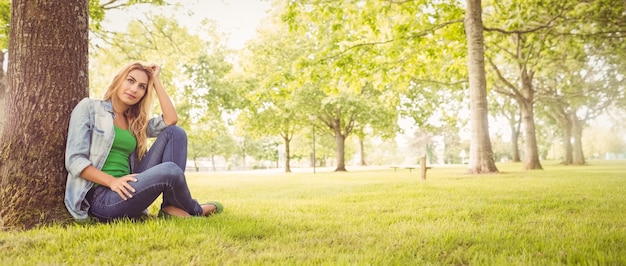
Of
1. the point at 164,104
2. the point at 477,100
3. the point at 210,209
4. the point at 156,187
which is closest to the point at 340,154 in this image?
the point at 477,100

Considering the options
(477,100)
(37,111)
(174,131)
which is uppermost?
(477,100)

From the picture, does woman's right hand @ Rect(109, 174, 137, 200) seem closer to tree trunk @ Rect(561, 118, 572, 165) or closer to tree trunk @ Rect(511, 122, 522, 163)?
tree trunk @ Rect(561, 118, 572, 165)

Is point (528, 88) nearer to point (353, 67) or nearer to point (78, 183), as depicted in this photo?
point (353, 67)

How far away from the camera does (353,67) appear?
44.0ft

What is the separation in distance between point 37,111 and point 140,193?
4.27ft

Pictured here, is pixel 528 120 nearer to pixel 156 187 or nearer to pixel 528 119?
pixel 528 119

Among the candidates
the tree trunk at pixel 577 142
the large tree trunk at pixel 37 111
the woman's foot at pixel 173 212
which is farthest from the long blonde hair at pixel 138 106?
the tree trunk at pixel 577 142

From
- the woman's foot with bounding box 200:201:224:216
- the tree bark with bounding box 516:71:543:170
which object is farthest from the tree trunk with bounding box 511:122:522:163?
the woman's foot with bounding box 200:201:224:216

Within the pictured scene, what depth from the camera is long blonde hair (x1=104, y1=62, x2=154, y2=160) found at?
3.92 m

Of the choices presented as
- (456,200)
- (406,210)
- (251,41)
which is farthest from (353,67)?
(251,41)

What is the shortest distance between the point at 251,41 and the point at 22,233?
2599cm

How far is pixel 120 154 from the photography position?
3.87 m

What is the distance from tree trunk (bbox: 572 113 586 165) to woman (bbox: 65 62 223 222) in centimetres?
3393

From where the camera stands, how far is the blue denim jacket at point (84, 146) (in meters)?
3.45
